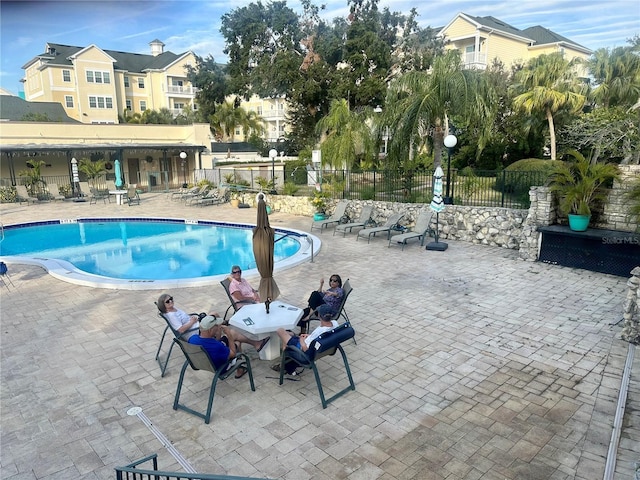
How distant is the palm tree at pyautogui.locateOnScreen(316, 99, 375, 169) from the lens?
831 inches

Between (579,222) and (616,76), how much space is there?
60.2ft

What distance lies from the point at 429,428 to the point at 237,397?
216 cm

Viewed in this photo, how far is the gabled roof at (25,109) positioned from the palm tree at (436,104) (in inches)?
1426

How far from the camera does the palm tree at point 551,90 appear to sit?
22641 mm

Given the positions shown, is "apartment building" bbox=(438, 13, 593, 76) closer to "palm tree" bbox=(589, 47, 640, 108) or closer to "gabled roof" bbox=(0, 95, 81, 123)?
"palm tree" bbox=(589, 47, 640, 108)

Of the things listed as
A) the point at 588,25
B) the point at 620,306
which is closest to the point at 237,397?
the point at 620,306

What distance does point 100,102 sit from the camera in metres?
48.9

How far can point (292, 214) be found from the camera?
780 inches

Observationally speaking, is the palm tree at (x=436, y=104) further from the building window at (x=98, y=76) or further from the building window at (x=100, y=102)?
the building window at (x=98, y=76)

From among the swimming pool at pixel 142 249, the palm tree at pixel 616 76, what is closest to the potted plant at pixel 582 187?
the swimming pool at pixel 142 249

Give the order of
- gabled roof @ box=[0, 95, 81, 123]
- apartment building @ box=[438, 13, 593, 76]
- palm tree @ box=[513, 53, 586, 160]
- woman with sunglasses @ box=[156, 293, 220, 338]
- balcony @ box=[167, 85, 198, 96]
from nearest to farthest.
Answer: woman with sunglasses @ box=[156, 293, 220, 338], palm tree @ box=[513, 53, 586, 160], apartment building @ box=[438, 13, 593, 76], gabled roof @ box=[0, 95, 81, 123], balcony @ box=[167, 85, 198, 96]

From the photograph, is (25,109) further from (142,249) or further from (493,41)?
(493,41)

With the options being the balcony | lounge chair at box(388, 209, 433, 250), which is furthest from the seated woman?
the balcony

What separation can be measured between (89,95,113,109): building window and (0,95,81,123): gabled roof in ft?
14.1
